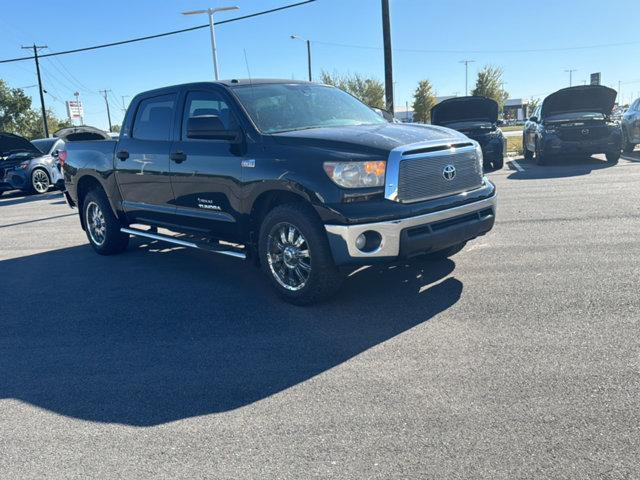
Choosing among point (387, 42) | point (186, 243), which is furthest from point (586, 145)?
point (186, 243)

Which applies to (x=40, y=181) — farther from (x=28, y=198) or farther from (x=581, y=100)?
(x=581, y=100)

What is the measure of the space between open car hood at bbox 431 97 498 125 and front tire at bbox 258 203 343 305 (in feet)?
36.4

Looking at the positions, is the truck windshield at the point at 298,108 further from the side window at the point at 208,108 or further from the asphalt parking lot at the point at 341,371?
the asphalt parking lot at the point at 341,371

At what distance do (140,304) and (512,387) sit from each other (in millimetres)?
3505

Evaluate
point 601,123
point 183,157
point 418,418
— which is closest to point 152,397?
point 418,418

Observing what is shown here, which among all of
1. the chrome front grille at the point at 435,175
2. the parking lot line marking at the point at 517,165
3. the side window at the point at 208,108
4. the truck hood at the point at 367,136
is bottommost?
the parking lot line marking at the point at 517,165

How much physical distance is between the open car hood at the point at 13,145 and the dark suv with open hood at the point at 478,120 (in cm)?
1124

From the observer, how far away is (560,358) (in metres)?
3.69

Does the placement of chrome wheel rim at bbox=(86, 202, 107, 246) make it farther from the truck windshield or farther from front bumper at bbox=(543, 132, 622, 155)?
front bumper at bbox=(543, 132, 622, 155)

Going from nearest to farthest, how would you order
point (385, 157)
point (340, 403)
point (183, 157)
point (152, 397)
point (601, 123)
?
point (340, 403) → point (152, 397) → point (385, 157) → point (183, 157) → point (601, 123)

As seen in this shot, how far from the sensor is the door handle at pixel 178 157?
5.86m

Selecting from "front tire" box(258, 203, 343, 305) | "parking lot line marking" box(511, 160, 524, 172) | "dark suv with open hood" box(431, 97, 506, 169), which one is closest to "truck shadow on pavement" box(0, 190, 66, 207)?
"dark suv with open hood" box(431, 97, 506, 169)

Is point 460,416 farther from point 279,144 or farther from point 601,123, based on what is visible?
point 601,123

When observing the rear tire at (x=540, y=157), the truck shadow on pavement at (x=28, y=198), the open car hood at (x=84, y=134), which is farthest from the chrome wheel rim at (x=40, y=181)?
the rear tire at (x=540, y=157)
